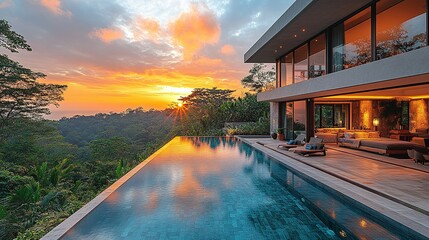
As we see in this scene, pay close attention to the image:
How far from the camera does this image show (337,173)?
795 cm

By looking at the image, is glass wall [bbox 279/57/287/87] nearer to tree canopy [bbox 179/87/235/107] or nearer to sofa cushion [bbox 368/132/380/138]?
sofa cushion [bbox 368/132/380/138]

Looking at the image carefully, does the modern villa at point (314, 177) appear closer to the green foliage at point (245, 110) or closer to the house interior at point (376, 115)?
the house interior at point (376, 115)

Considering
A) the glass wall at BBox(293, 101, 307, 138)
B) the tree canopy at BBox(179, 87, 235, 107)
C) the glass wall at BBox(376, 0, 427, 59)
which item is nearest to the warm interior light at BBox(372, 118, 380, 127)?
the glass wall at BBox(293, 101, 307, 138)

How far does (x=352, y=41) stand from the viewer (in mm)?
10469

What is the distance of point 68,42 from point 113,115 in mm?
33797

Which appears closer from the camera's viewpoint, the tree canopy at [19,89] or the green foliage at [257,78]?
the tree canopy at [19,89]

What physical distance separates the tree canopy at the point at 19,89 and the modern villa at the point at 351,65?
1770cm

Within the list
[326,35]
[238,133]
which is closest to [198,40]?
[238,133]

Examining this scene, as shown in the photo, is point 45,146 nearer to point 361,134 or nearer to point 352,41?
point 361,134

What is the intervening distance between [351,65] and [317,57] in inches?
124

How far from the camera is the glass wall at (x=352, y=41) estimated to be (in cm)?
962

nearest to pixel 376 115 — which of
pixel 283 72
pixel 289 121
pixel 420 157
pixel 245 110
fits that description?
pixel 289 121

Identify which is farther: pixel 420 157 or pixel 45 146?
pixel 45 146

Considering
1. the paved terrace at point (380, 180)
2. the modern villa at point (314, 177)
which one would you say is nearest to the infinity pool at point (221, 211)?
the modern villa at point (314, 177)
